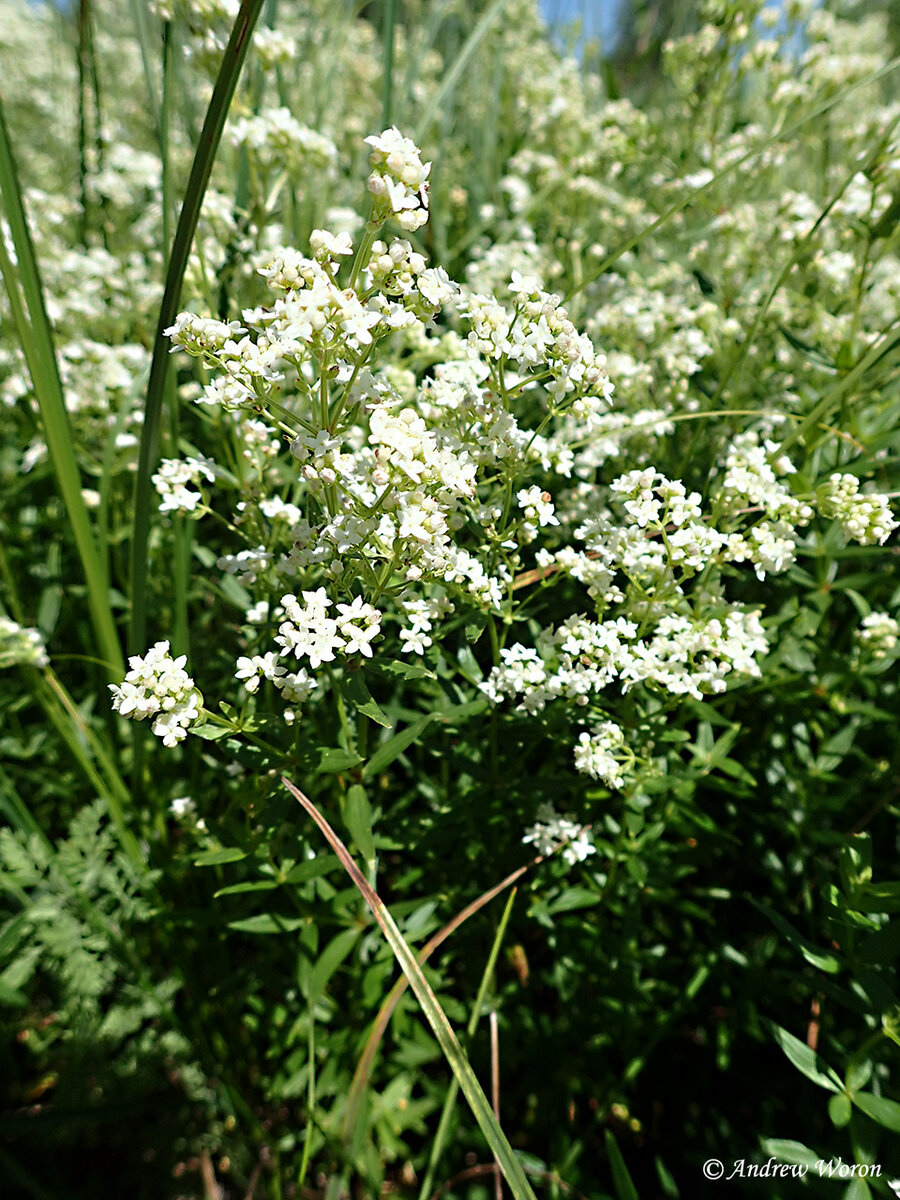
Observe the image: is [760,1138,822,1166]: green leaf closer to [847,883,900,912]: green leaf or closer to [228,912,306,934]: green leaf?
[847,883,900,912]: green leaf

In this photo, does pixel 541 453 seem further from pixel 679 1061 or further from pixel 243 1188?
pixel 243 1188

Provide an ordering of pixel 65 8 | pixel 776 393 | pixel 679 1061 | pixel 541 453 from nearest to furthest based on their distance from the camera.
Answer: pixel 541 453
pixel 679 1061
pixel 776 393
pixel 65 8

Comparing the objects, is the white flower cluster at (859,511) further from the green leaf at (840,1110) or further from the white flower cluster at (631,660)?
the green leaf at (840,1110)

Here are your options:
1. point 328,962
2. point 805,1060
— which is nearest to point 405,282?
point 328,962

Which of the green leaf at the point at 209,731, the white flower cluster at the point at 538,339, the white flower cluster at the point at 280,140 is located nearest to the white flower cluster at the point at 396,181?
the white flower cluster at the point at 538,339

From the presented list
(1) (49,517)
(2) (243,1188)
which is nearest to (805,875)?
(2) (243,1188)

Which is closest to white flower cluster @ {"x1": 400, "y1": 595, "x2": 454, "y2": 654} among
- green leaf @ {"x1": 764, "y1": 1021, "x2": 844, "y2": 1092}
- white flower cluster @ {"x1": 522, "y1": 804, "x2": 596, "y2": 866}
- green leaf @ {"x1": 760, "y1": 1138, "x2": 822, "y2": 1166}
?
white flower cluster @ {"x1": 522, "y1": 804, "x2": 596, "y2": 866}
